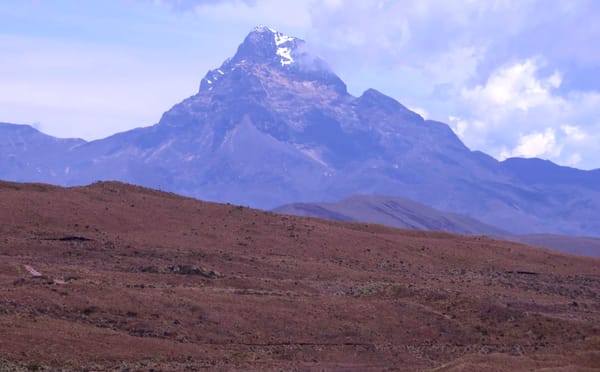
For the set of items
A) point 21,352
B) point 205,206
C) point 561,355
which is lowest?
point 21,352

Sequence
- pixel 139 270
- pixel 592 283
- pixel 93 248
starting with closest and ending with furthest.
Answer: pixel 139 270 → pixel 93 248 → pixel 592 283

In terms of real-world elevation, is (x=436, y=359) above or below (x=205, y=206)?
below

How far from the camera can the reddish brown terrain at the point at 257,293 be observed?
3994cm

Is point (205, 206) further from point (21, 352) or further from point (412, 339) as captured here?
point (21, 352)

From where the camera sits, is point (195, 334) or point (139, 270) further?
point (139, 270)

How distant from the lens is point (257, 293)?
53.0 meters

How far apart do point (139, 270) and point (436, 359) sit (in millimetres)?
20021

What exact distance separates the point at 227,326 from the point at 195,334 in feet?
6.58

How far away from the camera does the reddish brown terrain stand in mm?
39938

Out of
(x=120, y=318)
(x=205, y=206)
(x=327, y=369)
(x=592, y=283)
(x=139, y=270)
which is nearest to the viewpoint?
(x=327, y=369)

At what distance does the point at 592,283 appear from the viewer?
73438mm

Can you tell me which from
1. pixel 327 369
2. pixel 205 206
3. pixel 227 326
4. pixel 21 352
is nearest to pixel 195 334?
pixel 227 326

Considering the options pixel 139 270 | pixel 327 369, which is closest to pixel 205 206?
pixel 139 270

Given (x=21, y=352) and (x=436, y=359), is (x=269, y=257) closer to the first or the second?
(x=436, y=359)
